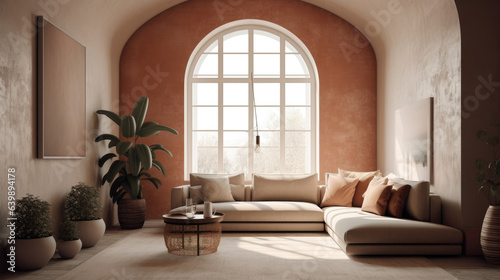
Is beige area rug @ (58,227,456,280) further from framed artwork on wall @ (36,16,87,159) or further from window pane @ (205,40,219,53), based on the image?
window pane @ (205,40,219,53)

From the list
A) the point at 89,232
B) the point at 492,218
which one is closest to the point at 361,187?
the point at 492,218

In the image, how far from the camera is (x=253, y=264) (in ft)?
14.9

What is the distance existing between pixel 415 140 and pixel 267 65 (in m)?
3.02

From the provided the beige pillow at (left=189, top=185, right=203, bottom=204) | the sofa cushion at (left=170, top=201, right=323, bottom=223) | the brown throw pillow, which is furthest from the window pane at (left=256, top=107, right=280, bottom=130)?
the brown throw pillow

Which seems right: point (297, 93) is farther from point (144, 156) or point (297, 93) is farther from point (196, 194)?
point (144, 156)

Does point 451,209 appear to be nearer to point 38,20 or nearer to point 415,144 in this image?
point 415,144

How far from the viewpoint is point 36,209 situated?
4.28 m

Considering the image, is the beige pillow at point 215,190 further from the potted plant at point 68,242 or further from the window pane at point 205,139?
the potted plant at point 68,242

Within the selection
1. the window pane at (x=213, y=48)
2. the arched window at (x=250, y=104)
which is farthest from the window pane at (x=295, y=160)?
the window pane at (x=213, y=48)

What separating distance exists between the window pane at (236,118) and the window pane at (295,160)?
0.88m

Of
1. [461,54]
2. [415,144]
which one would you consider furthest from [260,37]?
[461,54]

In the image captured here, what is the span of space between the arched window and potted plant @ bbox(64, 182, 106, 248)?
8.77 feet

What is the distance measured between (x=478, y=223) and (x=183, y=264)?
312 cm

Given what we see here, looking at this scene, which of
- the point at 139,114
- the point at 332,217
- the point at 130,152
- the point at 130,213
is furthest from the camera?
the point at 139,114
